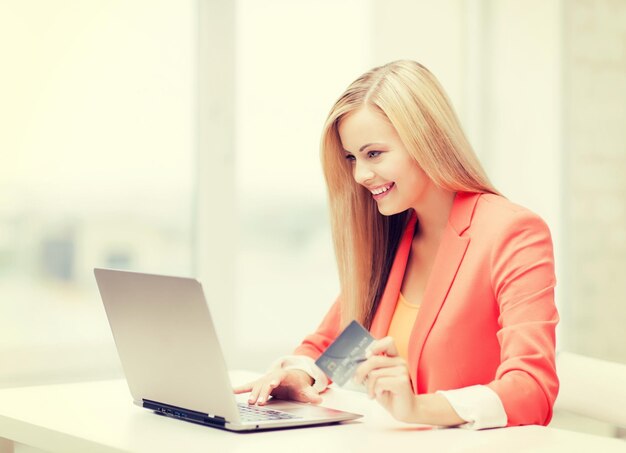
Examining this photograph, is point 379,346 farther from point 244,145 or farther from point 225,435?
point 244,145

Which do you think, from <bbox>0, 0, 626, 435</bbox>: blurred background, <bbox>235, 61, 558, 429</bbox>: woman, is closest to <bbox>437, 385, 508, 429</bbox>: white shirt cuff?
<bbox>235, 61, 558, 429</bbox>: woman

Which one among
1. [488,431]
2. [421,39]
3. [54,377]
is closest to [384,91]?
[488,431]

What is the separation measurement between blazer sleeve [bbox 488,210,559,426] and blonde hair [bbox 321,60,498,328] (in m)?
0.20

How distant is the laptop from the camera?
1.53m

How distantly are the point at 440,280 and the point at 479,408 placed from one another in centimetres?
42

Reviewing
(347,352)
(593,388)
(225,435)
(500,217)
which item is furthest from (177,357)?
(593,388)

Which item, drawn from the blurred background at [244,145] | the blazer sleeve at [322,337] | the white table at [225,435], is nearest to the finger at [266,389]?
the white table at [225,435]

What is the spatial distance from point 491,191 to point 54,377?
159 centimetres

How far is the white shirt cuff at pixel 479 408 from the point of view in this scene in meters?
1.58

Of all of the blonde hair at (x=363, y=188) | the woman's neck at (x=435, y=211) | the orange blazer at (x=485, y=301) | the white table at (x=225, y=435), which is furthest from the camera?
the woman's neck at (x=435, y=211)

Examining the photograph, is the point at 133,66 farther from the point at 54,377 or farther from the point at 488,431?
the point at 488,431

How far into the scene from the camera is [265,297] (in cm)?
343

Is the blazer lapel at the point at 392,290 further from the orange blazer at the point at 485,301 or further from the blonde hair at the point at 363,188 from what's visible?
the orange blazer at the point at 485,301

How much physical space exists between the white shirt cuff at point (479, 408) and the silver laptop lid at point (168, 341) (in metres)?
0.38
